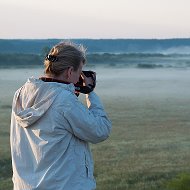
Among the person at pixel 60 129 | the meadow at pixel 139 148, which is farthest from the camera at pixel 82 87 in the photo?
the meadow at pixel 139 148

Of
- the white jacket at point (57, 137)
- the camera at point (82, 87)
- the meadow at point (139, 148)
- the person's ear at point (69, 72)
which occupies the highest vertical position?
the person's ear at point (69, 72)

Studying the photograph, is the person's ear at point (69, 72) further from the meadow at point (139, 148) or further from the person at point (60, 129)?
the meadow at point (139, 148)

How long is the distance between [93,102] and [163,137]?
21.9m

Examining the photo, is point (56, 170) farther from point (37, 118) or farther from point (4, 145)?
point (4, 145)

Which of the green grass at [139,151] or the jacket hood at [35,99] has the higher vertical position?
the jacket hood at [35,99]

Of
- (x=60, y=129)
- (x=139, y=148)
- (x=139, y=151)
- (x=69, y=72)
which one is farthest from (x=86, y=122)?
(x=139, y=148)

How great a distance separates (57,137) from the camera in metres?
2.80

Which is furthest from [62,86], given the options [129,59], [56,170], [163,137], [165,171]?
[129,59]

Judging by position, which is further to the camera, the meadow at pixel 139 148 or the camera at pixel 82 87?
the meadow at pixel 139 148

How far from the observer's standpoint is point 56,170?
9.14 ft

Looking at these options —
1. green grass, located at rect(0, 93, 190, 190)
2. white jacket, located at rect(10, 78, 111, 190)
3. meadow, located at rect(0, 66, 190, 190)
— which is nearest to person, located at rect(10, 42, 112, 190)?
white jacket, located at rect(10, 78, 111, 190)

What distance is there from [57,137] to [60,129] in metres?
0.04

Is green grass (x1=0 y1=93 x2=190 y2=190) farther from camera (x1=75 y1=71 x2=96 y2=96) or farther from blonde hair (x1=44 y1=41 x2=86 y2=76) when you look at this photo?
blonde hair (x1=44 y1=41 x2=86 y2=76)

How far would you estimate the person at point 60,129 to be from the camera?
9.11ft
